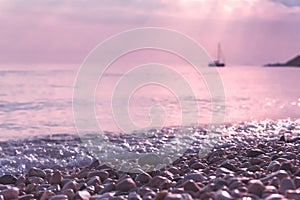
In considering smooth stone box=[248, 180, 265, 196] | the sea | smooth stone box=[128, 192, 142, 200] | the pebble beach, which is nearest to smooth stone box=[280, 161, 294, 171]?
the pebble beach

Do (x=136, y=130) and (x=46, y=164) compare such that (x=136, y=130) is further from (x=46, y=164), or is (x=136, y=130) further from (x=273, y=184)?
(x=273, y=184)

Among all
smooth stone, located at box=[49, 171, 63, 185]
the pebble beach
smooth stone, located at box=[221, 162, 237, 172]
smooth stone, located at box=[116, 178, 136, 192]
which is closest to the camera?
the pebble beach

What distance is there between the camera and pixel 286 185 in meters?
3.39

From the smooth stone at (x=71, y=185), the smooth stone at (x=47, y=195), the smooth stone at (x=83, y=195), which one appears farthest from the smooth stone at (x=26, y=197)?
the smooth stone at (x=83, y=195)

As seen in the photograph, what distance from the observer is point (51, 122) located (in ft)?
39.0

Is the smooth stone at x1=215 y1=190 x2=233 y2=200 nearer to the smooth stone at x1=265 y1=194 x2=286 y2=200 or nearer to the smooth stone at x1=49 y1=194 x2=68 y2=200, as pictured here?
the smooth stone at x1=265 y1=194 x2=286 y2=200

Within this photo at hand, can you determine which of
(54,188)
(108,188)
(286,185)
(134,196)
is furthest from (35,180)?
(286,185)

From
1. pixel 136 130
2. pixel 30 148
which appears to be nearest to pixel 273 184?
pixel 30 148

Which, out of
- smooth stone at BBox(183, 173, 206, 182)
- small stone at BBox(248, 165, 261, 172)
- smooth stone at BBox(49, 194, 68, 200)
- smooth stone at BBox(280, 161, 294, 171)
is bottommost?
smooth stone at BBox(49, 194, 68, 200)

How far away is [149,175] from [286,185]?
154 cm

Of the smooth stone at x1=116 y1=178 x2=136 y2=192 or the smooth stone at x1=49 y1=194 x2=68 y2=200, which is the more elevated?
the smooth stone at x1=116 y1=178 x2=136 y2=192

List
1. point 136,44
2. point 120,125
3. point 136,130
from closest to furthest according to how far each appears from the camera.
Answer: point 136,44, point 136,130, point 120,125

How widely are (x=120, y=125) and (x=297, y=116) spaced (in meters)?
5.24

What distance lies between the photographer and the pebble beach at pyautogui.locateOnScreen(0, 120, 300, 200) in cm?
343
